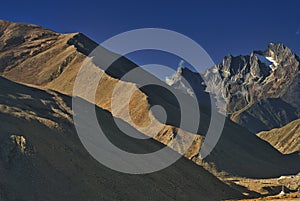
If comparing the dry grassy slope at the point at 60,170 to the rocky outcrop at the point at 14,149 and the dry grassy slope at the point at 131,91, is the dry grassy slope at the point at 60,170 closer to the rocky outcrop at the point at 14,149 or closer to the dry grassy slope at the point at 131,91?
the rocky outcrop at the point at 14,149

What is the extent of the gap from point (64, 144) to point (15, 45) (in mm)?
137378

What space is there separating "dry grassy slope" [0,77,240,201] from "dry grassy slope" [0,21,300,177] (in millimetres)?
39246

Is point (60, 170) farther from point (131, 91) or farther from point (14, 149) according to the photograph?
point (131, 91)

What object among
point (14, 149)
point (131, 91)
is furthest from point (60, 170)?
point (131, 91)

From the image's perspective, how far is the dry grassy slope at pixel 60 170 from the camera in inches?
1967

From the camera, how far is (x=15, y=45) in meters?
188

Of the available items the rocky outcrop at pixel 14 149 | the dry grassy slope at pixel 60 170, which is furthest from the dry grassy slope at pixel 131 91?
the rocky outcrop at pixel 14 149

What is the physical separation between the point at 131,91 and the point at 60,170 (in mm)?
79591

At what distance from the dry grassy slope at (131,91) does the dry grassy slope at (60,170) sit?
39246mm

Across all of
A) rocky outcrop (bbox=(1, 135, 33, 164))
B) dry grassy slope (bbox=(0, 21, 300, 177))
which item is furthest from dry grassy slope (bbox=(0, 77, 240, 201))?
dry grassy slope (bbox=(0, 21, 300, 177))

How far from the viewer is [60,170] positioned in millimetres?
54375

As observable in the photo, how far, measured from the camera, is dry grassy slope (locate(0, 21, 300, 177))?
124 metres

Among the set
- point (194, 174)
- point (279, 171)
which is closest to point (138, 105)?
point (194, 174)

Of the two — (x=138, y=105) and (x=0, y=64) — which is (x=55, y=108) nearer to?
(x=138, y=105)
